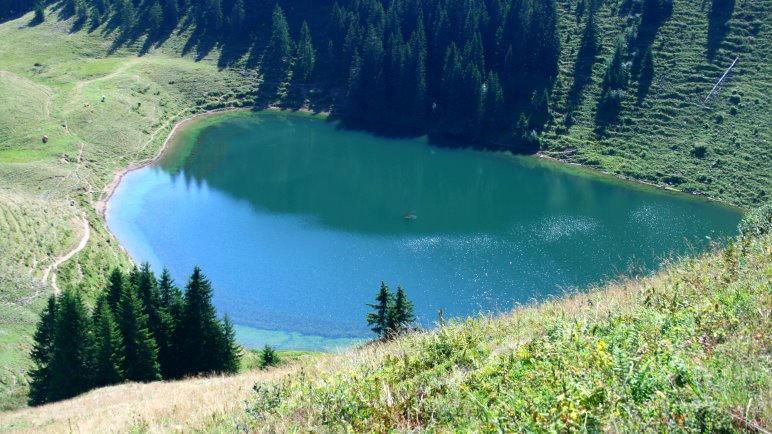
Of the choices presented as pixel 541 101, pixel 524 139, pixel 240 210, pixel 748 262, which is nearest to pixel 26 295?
pixel 240 210

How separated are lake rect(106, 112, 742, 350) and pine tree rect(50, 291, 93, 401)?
1464 centimetres

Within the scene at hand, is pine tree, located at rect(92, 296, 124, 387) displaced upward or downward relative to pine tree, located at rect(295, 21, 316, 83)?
upward

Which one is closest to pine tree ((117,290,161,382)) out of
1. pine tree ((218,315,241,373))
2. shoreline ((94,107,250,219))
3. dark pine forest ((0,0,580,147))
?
pine tree ((218,315,241,373))

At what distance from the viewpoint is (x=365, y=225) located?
2544 inches

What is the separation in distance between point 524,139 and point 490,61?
1835 centimetres

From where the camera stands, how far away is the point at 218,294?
5153 cm

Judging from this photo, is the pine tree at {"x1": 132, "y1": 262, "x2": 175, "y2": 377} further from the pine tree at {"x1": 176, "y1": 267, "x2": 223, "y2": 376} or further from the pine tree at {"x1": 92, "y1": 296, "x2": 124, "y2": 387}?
the pine tree at {"x1": 92, "y1": 296, "x2": 124, "y2": 387}

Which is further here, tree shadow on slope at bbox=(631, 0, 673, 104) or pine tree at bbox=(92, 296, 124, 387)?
tree shadow on slope at bbox=(631, 0, 673, 104)

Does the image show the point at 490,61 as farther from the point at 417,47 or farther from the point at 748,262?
the point at 748,262

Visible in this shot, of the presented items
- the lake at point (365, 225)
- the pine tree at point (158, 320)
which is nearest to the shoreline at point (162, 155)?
the lake at point (365, 225)

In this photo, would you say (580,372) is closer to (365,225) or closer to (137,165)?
(365,225)

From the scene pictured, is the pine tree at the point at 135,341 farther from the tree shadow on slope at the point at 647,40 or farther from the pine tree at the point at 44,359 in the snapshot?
the tree shadow on slope at the point at 647,40

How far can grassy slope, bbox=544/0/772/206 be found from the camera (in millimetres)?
74688

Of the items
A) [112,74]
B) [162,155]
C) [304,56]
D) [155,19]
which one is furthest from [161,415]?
[155,19]
